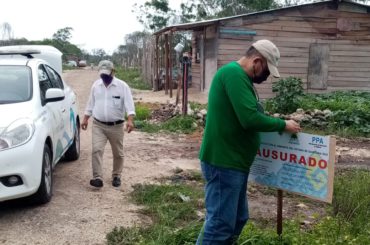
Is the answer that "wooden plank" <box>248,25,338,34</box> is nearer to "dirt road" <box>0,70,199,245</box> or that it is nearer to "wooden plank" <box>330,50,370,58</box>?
"wooden plank" <box>330,50,370,58</box>

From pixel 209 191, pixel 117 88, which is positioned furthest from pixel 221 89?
pixel 117 88

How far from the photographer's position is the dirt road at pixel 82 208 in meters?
4.31

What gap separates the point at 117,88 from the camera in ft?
19.2

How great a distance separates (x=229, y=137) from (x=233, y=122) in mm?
102

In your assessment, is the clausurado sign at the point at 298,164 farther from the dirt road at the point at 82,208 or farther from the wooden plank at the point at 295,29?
the wooden plank at the point at 295,29

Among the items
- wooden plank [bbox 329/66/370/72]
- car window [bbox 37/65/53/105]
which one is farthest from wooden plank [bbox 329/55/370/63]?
car window [bbox 37/65/53/105]

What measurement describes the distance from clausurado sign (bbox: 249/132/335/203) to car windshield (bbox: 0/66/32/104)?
2.85 metres

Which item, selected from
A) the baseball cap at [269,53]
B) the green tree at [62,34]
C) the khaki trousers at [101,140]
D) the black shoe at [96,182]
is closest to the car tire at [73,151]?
the khaki trousers at [101,140]

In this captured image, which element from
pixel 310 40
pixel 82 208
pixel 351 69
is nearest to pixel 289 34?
pixel 310 40

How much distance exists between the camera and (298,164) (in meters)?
3.40

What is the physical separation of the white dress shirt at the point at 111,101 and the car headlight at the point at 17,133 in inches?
49.1

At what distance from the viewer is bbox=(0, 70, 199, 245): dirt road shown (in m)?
4.31

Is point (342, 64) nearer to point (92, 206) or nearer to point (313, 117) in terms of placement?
point (313, 117)

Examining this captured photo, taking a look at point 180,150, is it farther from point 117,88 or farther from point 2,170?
point 2,170
